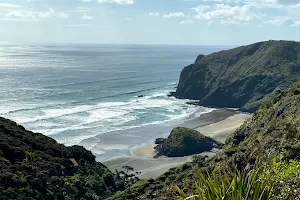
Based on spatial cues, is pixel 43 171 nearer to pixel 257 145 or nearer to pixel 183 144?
pixel 257 145

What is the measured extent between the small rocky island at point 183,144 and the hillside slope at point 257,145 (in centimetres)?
2384

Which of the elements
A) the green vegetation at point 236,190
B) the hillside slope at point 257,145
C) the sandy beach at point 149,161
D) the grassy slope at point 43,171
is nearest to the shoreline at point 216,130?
the sandy beach at point 149,161

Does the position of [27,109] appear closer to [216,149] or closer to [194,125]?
[194,125]

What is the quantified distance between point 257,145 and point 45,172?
19570mm

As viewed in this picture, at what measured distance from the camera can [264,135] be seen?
89.3 feet

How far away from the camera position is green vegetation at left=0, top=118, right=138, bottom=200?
3198 cm

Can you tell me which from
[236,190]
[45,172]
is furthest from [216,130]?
[236,190]

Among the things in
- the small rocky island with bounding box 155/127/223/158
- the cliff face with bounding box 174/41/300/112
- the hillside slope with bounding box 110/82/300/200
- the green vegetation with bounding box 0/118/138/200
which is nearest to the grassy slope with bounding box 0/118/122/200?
the green vegetation with bounding box 0/118/138/200

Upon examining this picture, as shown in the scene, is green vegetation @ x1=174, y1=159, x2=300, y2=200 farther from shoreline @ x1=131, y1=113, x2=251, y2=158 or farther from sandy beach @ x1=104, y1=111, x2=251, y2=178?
shoreline @ x1=131, y1=113, x2=251, y2=158

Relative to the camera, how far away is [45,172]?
35.9 m

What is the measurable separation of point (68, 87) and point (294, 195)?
386 feet

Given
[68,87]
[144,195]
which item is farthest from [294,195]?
[68,87]

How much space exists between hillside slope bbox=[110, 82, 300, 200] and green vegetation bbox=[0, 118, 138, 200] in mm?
4649

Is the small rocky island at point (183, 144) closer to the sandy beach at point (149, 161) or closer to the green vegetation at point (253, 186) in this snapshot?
the sandy beach at point (149, 161)
